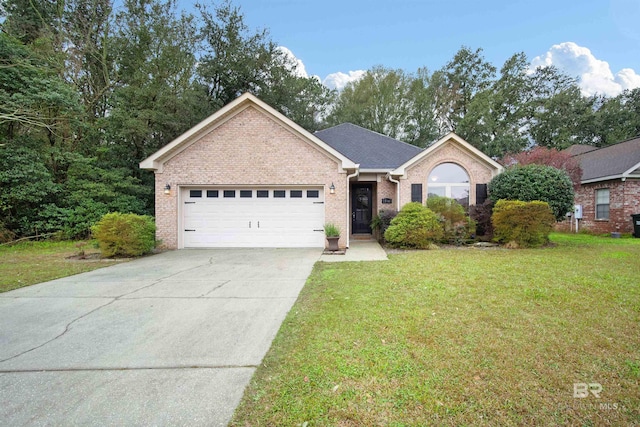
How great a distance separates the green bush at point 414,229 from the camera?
32.9ft

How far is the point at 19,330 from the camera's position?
369cm

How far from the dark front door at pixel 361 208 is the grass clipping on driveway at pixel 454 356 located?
8531 millimetres

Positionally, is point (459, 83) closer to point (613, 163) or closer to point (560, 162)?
point (560, 162)

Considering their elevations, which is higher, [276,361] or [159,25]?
[159,25]

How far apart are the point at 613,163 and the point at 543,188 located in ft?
29.0

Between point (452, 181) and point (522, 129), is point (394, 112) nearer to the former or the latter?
point (522, 129)

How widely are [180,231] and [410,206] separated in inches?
327

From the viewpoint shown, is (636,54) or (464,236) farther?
(636,54)

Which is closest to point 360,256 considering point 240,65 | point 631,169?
point 631,169

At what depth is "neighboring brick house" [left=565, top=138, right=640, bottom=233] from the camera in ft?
45.3

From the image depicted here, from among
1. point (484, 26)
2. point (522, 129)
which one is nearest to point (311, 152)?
point (484, 26)

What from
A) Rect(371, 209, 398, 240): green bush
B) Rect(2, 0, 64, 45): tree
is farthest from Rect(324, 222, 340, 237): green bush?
Rect(2, 0, 64, 45): tree

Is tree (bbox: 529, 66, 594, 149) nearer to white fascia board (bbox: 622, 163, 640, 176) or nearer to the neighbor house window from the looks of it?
the neighbor house window

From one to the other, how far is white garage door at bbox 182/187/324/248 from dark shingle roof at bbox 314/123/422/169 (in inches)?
152
